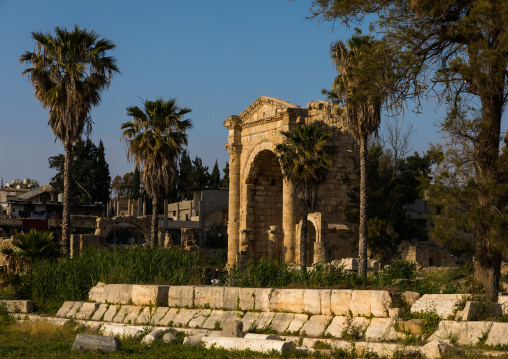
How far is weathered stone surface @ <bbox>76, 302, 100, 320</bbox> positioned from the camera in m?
13.0

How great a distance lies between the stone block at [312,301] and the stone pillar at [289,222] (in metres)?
16.6

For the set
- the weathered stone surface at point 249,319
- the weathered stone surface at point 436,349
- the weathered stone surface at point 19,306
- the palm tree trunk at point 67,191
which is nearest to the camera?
the weathered stone surface at point 436,349

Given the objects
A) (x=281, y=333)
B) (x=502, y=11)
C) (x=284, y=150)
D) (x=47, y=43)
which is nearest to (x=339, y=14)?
(x=502, y=11)

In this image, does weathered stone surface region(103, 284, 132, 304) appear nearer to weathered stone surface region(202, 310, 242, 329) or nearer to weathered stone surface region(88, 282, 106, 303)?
weathered stone surface region(88, 282, 106, 303)

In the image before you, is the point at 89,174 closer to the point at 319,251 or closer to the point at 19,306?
the point at 319,251

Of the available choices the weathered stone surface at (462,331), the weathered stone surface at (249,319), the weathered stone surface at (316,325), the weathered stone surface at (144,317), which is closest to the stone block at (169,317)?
the weathered stone surface at (144,317)

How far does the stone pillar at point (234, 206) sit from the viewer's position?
3072cm

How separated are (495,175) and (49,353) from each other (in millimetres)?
7721

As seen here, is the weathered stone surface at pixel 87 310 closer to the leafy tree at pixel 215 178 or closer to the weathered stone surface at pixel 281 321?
the weathered stone surface at pixel 281 321

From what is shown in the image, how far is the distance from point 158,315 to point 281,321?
283cm

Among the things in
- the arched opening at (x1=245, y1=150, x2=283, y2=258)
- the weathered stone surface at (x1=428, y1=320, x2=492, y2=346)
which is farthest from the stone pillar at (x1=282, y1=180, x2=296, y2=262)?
the weathered stone surface at (x1=428, y1=320, x2=492, y2=346)

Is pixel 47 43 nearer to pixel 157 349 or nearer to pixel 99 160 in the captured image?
pixel 157 349

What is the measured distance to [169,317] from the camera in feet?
39.1

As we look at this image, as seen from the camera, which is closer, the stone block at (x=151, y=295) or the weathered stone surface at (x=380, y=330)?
the weathered stone surface at (x=380, y=330)
